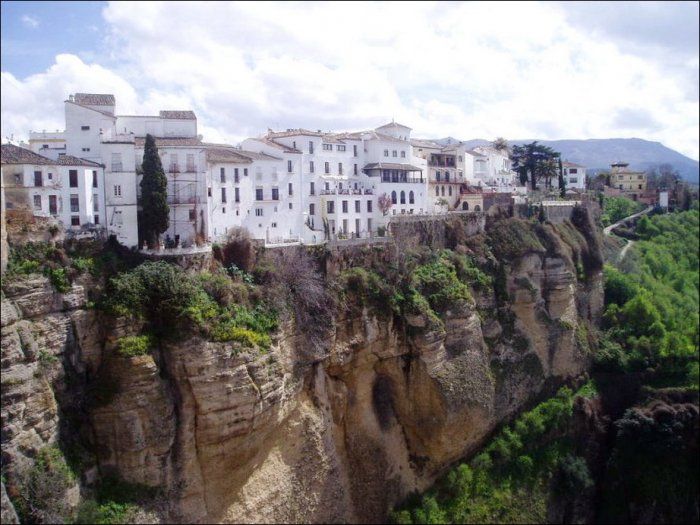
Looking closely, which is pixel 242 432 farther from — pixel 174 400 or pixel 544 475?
pixel 544 475

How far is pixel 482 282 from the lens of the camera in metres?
33.7

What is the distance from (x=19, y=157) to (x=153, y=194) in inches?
176

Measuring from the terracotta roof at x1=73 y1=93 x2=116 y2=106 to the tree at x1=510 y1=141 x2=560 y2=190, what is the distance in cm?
3128

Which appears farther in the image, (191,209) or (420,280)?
(420,280)

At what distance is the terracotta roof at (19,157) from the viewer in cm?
2214

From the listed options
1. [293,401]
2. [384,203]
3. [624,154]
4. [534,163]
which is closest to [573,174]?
[534,163]

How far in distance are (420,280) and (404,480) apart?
867 centimetres

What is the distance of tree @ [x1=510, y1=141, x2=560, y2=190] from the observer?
160 ft

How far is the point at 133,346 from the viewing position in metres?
21.9

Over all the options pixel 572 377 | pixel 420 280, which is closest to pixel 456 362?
pixel 420 280

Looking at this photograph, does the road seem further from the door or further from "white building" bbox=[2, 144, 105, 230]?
the door

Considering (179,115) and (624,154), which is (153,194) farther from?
(624,154)

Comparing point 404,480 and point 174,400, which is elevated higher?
point 174,400

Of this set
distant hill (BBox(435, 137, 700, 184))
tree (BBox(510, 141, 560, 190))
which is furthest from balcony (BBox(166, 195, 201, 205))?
distant hill (BBox(435, 137, 700, 184))
